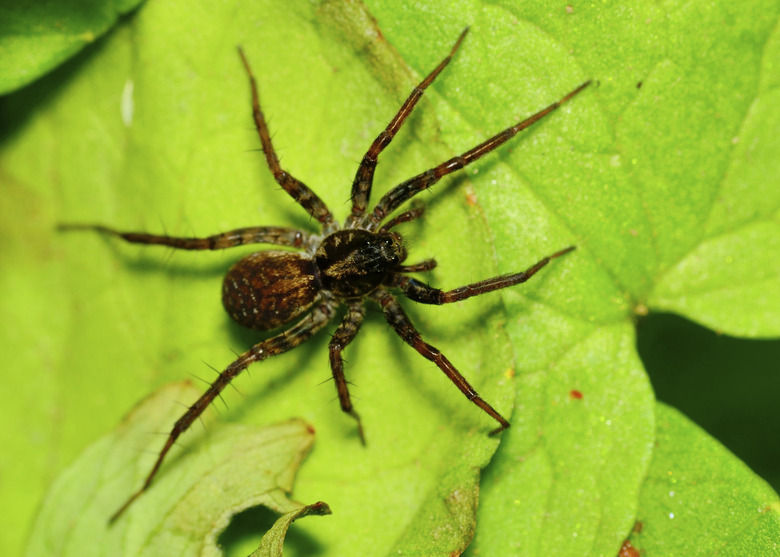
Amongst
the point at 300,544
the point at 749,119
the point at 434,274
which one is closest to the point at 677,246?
the point at 749,119

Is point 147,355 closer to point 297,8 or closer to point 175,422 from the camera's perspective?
point 175,422

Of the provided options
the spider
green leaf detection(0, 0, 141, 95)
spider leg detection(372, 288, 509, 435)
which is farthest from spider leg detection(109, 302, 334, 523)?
green leaf detection(0, 0, 141, 95)

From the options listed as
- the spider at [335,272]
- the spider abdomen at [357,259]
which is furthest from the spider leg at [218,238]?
the spider abdomen at [357,259]

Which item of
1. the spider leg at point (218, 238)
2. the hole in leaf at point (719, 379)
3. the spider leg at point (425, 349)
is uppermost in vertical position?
the spider leg at point (218, 238)

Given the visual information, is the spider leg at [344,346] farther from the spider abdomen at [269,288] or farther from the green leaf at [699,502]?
the green leaf at [699,502]

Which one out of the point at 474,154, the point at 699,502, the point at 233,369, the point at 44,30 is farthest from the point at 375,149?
the point at 699,502

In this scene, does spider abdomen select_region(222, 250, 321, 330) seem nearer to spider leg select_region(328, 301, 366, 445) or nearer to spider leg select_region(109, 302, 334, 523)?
spider leg select_region(109, 302, 334, 523)
